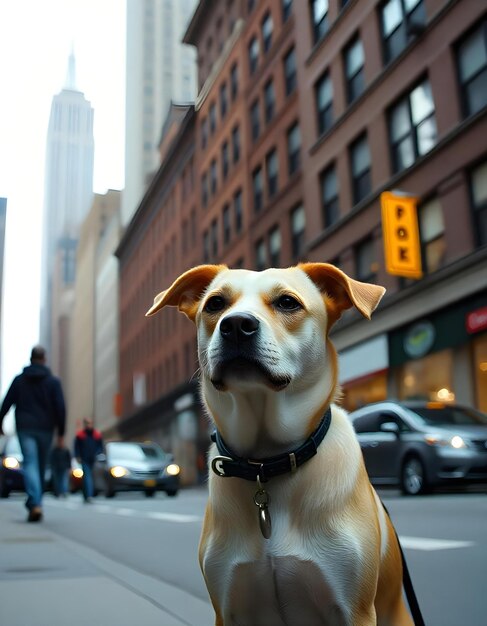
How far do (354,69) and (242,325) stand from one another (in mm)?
24210

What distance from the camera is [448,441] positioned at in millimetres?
12141

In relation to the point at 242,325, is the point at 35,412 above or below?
above

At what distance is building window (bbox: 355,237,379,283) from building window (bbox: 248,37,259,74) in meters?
11.3

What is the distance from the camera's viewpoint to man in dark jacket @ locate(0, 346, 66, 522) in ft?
29.1

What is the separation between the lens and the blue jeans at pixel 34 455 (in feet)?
29.0

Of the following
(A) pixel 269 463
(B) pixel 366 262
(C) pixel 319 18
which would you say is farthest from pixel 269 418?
(C) pixel 319 18

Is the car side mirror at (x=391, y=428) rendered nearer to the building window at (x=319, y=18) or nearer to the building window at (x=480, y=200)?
the building window at (x=480, y=200)

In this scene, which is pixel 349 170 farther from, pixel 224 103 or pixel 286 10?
pixel 286 10

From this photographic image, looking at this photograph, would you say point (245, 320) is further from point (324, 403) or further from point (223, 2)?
point (223, 2)

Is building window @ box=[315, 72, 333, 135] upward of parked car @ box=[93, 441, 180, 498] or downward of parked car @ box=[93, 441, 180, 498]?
upward

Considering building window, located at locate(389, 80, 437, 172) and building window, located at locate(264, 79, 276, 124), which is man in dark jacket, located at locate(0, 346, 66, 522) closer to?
building window, located at locate(389, 80, 437, 172)

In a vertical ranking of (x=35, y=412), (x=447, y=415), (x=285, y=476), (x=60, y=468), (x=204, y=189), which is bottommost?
(x=285, y=476)

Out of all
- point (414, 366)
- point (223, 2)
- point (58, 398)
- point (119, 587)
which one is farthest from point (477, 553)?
point (223, 2)

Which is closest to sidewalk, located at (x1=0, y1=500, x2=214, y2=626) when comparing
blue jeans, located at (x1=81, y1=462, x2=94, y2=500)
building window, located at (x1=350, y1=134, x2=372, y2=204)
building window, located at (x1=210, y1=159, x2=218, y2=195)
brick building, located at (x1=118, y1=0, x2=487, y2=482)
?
brick building, located at (x1=118, y1=0, x2=487, y2=482)
